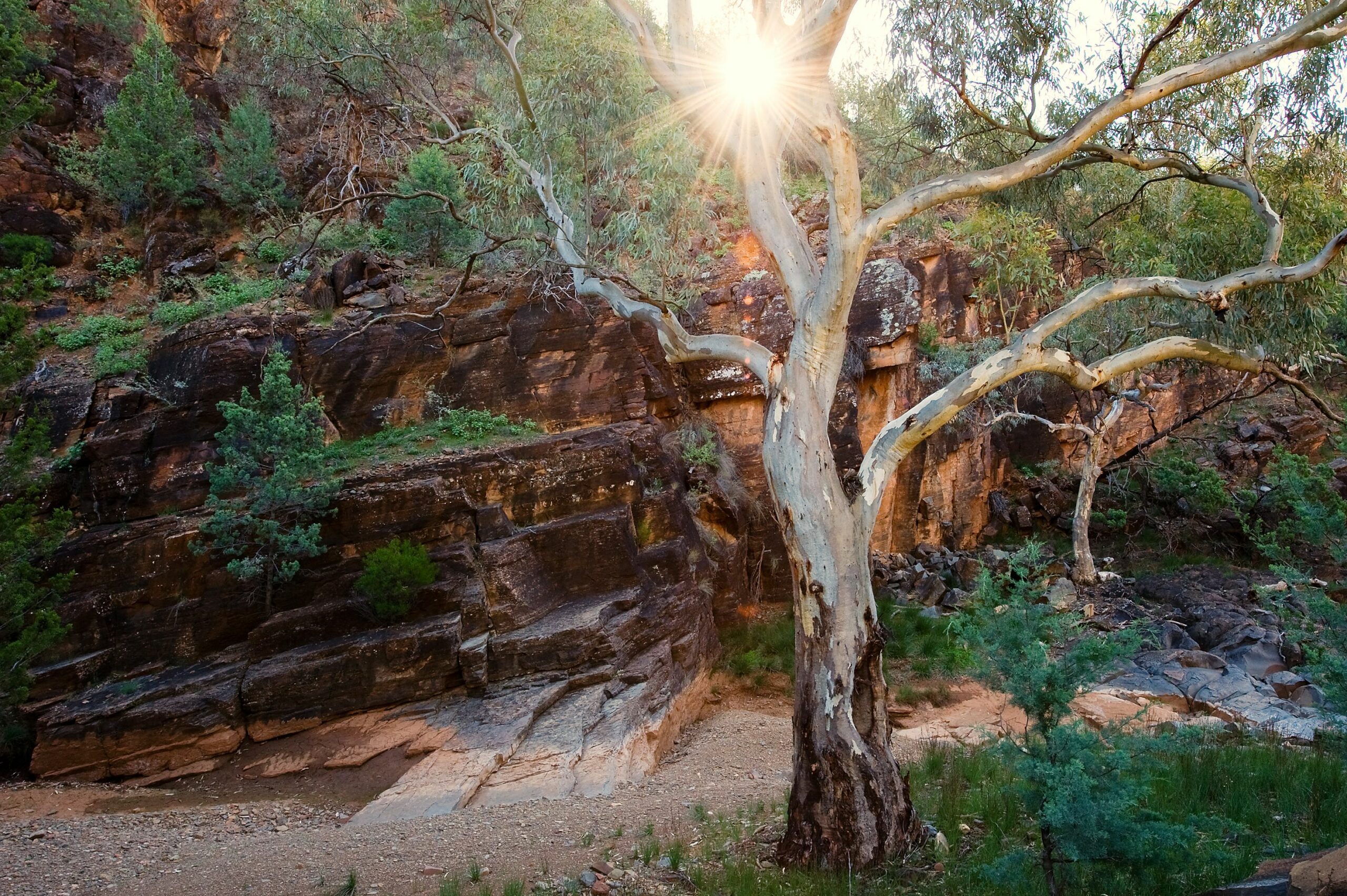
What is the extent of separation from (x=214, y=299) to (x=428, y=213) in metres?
4.36

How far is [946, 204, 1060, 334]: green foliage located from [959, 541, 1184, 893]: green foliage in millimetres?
7632

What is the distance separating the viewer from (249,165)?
1922 cm

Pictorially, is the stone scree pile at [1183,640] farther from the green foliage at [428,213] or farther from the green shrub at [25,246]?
the green foliage at [428,213]

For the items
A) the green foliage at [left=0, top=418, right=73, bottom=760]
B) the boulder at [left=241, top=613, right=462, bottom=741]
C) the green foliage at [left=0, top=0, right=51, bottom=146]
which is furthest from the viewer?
the boulder at [left=241, top=613, right=462, bottom=741]

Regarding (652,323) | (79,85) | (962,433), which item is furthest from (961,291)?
(79,85)

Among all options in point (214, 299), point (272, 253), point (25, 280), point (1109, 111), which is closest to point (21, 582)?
point (25, 280)

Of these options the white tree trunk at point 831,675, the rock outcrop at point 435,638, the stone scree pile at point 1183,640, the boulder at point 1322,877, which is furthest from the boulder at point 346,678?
the boulder at point 1322,877

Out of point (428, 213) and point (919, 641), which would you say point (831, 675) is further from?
Result: point (428, 213)

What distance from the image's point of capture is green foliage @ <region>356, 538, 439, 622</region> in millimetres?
11109

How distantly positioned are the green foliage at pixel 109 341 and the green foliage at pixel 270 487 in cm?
420

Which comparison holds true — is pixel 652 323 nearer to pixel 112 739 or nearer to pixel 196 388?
pixel 112 739

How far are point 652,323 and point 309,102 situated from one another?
19.8m

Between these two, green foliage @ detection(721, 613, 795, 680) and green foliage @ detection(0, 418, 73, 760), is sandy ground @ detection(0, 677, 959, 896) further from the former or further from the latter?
green foliage @ detection(721, 613, 795, 680)

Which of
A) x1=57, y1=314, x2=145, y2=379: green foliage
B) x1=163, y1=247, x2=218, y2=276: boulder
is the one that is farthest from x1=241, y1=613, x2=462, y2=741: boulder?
x1=163, y1=247, x2=218, y2=276: boulder
